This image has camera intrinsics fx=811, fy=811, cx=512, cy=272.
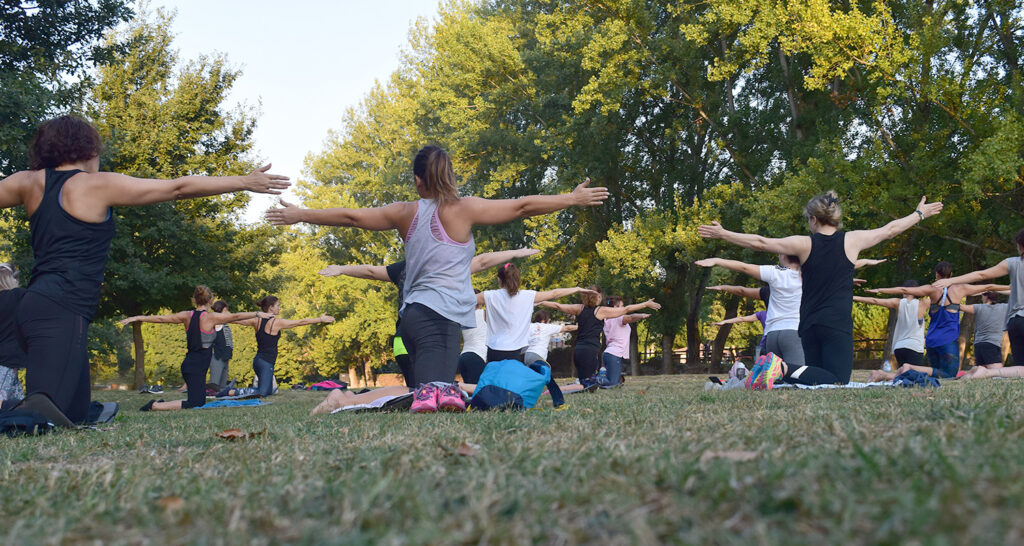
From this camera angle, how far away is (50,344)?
5492 millimetres

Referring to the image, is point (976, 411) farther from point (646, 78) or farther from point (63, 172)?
point (646, 78)

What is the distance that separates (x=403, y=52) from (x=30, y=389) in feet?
131

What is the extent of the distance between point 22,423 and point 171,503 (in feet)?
12.1

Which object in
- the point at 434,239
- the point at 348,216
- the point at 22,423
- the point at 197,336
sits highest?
the point at 348,216

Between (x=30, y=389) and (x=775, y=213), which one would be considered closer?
(x=30, y=389)

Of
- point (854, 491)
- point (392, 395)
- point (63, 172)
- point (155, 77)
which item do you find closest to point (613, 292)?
point (155, 77)

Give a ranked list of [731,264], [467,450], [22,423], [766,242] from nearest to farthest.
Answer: [467,450] < [22,423] < [766,242] < [731,264]

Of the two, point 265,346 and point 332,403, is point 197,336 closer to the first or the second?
point 265,346

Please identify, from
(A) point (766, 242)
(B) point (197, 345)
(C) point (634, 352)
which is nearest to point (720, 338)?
(C) point (634, 352)

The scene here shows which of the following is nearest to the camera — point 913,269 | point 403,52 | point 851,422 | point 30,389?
point 851,422

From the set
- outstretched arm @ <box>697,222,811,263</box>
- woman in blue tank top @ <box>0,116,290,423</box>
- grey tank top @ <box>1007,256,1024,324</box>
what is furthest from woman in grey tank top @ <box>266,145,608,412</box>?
grey tank top @ <box>1007,256,1024,324</box>

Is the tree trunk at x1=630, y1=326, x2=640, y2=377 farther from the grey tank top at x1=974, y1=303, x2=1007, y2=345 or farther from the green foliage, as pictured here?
the green foliage

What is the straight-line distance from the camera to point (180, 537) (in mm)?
1872

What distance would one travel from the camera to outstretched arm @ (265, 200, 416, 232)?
6430mm
